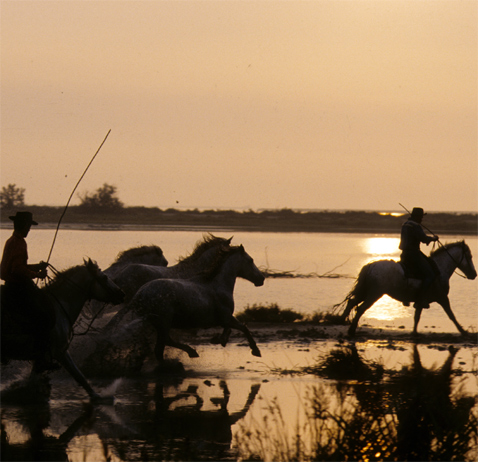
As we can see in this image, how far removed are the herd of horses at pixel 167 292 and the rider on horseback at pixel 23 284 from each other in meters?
0.10

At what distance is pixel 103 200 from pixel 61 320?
8489cm

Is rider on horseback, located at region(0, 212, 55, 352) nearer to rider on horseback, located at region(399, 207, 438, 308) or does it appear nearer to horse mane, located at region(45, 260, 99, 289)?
horse mane, located at region(45, 260, 99, 289)

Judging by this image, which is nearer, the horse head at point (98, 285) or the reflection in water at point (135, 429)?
the reflection in water at point (135, 429)

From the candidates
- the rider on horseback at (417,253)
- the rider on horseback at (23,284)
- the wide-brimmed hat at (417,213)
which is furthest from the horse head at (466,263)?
the rider on horseback at (23,284)

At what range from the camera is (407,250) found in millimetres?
16438

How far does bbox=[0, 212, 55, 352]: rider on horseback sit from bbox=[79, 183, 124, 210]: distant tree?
8364 cm

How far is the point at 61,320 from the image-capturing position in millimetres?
10109

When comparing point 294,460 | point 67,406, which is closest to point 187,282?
point 67,406

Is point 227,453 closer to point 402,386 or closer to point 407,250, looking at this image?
point 402,386

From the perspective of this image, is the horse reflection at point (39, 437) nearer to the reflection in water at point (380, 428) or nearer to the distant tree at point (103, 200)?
the reflection in water at point (380, 428)

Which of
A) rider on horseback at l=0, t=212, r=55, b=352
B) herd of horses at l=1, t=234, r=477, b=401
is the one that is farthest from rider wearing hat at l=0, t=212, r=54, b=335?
herd of horses at l=1, t=234, r=477, b=401

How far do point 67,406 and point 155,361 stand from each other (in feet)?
9.86

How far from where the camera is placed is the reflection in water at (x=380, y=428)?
7328mm

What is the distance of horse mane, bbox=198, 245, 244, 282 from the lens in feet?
43.3
